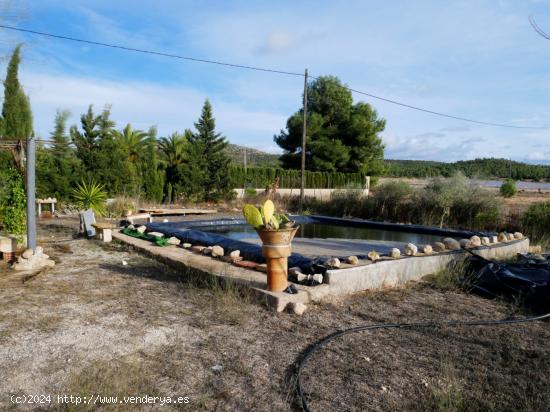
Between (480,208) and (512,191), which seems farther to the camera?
(512,191)

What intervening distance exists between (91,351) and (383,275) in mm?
3278

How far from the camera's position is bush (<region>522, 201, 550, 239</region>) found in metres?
9.29

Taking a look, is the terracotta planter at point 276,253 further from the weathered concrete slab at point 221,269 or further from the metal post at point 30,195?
the metal post at point 30,195

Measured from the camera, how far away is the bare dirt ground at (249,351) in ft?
8.10

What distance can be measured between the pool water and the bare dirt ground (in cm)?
513

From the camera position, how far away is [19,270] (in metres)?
5.48

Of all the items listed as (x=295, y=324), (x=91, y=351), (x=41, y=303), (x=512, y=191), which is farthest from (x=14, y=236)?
(x=512, y=191)

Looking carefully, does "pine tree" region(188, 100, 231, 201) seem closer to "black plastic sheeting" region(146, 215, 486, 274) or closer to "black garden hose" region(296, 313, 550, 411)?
"black plastic sheeting" region(146, 215, 486, 274)

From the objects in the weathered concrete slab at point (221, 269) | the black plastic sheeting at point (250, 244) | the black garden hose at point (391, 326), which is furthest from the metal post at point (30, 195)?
the black garden hose at point (391, 326)

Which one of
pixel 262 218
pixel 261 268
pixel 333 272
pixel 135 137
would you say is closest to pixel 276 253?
pixel 262 218

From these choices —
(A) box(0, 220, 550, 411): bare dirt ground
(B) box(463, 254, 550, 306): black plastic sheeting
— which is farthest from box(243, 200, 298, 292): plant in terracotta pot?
(B) box(463, 254, 550, 306): black plastic sheeting

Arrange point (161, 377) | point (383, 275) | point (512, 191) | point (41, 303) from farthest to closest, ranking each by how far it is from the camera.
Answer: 1. point (512, 191)
2. point (383, 275)
3. point (41, 303)
4. point (161, 377)

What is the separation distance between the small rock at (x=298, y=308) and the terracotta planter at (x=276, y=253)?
34 cm

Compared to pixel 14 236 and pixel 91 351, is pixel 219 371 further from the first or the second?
pixel 14 236
